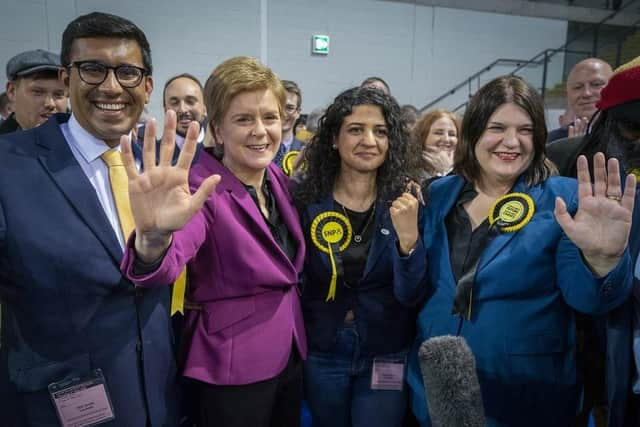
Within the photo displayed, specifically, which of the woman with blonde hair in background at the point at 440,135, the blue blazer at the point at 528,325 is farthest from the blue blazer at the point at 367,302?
the woman with blonde hair in background at the point at 440,135

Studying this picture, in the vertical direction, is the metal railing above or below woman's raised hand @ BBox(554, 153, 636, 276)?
above

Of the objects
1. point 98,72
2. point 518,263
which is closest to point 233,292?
point 98,72

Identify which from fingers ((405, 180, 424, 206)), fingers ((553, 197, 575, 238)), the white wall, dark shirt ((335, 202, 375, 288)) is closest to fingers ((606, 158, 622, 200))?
fingers ((553, 197, 575, 238))

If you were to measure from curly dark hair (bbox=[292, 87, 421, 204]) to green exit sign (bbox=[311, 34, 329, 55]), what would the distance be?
6.22m

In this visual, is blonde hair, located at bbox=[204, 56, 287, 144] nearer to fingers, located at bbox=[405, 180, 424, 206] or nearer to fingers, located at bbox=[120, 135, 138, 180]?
fingers, located at bbox=[120, 135, 138, 180]

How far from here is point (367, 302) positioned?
4.90 ft

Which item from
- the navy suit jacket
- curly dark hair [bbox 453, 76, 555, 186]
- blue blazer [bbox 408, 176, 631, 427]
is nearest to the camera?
the navy suit jacket

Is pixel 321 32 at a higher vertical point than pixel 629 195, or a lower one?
higher

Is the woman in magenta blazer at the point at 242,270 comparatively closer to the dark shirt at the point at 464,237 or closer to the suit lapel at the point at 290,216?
the suit lapel at the point at 290,216

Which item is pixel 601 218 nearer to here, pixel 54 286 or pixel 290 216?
pixel 290 216

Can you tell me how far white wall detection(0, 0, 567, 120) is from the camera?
6188 millimetres

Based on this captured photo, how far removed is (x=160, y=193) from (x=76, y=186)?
0.23m

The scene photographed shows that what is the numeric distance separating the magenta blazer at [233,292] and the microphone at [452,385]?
83 centimetres

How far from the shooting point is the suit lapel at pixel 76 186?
1.05 metres
